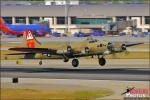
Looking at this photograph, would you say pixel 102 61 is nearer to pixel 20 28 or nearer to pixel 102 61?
pixel 102 61

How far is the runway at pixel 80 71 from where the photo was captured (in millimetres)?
58281

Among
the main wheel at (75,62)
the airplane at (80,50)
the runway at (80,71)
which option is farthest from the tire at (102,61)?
the main wheel at (75,62)

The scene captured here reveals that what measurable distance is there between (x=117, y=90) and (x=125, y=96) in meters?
4.79

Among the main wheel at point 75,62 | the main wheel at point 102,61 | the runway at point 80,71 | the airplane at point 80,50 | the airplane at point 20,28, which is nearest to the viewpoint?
the runway at point 80,71

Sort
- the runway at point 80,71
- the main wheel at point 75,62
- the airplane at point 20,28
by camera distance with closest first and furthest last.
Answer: the runway at point 80,71 < the main wheel at point 75,62 < the airplane at point 20,28

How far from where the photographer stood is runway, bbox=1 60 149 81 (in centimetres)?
5828

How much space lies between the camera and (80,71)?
64.9 meters

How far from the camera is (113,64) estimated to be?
74750 mm

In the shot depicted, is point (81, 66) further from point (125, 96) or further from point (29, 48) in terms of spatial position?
point (125, 96)

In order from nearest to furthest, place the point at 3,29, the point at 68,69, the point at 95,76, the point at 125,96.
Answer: the point at 125,96 → the point at 95,76 → the point at 68,69 → the point at 3,29

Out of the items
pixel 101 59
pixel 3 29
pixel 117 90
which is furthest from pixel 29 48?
pixel 3 29

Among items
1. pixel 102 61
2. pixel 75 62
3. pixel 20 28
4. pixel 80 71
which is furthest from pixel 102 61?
pixel 20 28

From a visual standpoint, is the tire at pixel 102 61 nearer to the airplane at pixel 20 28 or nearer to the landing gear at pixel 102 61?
the landing gear at pixel 102 61

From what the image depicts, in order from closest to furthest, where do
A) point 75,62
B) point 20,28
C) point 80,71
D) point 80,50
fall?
point 80,71 < point 80,50 < point 75,62 < point 20,28
